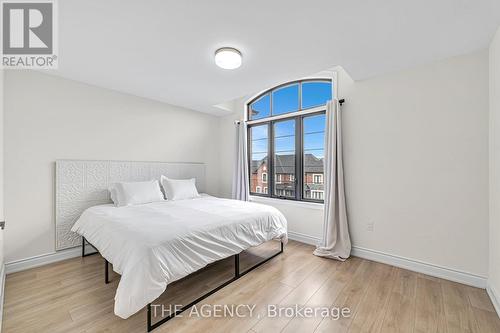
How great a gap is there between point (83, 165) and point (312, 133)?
344 centimetres

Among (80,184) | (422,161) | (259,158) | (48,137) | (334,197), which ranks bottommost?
(334,197)

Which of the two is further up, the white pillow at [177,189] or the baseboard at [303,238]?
the white pillow at [177,189]

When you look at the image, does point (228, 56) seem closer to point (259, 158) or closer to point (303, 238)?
point (259, 158)

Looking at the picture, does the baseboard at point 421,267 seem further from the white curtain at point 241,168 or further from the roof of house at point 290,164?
the white curtain at point 241,168

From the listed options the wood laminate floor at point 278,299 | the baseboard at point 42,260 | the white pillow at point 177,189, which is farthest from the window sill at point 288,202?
the baseboard at point 42,260

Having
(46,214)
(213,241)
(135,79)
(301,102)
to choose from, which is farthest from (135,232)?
(301,102)

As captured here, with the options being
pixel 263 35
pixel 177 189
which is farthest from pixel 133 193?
pixel 263 35

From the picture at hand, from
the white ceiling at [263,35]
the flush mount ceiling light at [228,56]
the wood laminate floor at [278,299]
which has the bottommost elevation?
the wood laminate floor at [278,299]

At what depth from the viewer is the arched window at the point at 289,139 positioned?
3.32 meters

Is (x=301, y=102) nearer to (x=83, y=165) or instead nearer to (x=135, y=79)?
(x=135, y=79)

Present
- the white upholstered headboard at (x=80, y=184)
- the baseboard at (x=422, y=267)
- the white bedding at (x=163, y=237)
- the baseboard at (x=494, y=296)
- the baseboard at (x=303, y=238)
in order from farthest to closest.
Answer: the baseboard at (x=303, y=238), the white upholstered headboard at (x=80, y=184), the baseboard at (x=422, y=267), the baseboard at (x=494, y=296), the white bedding at (x=163, y=237)

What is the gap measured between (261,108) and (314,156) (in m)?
1.51

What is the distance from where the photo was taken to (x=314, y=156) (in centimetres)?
335

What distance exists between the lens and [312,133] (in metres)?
3.37
